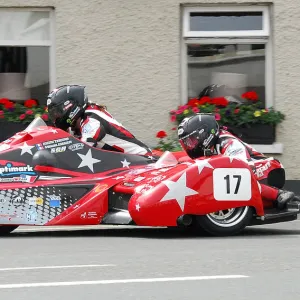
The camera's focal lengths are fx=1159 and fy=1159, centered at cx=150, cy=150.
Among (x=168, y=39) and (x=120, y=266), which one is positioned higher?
(x=168, y=39)

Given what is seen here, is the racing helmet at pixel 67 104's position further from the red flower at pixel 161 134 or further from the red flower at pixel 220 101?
the red flower at pixel 220 101

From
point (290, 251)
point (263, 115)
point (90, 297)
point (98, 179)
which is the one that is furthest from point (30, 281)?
point (263, 115)

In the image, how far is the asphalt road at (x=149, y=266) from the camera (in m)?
7.23

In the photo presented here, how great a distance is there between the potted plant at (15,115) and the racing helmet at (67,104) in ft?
12.5

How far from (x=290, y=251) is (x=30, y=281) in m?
2.75

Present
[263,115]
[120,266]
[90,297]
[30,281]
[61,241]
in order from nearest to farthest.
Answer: [90,297]
[30,281]
[120,266]
[61,241]
[263,115]

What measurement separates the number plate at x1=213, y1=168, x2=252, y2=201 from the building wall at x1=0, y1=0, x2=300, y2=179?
17.1 feet

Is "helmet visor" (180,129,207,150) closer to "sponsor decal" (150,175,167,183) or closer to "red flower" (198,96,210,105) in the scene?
"sponsor decal" (150,175,167,183)

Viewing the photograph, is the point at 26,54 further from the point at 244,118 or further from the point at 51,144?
the point at 51,144

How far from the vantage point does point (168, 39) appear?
16.4 metres

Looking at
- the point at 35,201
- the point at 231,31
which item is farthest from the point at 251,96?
the point at 35,201

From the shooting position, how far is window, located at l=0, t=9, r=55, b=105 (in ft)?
54.2

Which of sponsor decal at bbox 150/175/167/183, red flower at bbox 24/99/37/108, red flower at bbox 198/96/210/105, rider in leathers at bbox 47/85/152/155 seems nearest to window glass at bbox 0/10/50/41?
red flower at bbox 24/99/37/108

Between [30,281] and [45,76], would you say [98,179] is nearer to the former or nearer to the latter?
[30,281]
